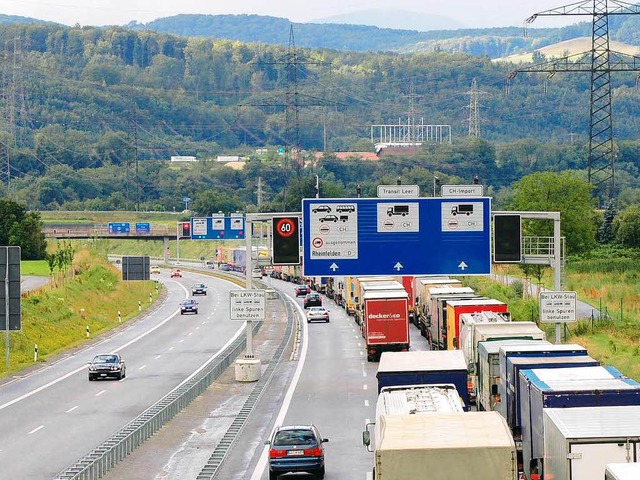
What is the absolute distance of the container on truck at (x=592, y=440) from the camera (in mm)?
18688

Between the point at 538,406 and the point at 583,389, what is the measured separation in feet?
4.34

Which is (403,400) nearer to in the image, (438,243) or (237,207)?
(438,243)

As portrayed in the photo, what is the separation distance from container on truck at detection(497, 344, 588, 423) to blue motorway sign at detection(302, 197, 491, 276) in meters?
15.1

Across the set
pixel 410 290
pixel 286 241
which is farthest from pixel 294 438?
pixel 410 290

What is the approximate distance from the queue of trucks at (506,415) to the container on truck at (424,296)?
25690mm

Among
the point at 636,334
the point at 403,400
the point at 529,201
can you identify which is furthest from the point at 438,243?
the point at 529,201

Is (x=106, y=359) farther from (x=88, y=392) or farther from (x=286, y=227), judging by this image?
(x=286, y=227)

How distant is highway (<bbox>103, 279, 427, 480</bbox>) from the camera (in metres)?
31.6

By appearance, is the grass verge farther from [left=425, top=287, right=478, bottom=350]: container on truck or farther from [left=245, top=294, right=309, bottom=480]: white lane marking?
[left=425, top=287, right=478, bottom=350]: container on truck

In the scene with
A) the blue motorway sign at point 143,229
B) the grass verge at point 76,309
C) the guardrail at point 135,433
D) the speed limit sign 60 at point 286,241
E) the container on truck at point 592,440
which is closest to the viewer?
the container on truck at point 592,440

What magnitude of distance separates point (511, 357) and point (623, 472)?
578 inches

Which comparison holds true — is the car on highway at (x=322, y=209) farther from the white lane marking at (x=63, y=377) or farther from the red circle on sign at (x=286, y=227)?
the white lane marking at (x=63, y=377)

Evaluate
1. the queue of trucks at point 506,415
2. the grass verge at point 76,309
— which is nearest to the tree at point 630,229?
the grass verge at point 76,309

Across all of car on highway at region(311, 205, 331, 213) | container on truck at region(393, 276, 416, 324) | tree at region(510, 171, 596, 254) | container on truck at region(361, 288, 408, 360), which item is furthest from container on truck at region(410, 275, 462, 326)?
car on highway at region(311, 205, 331, 213)
